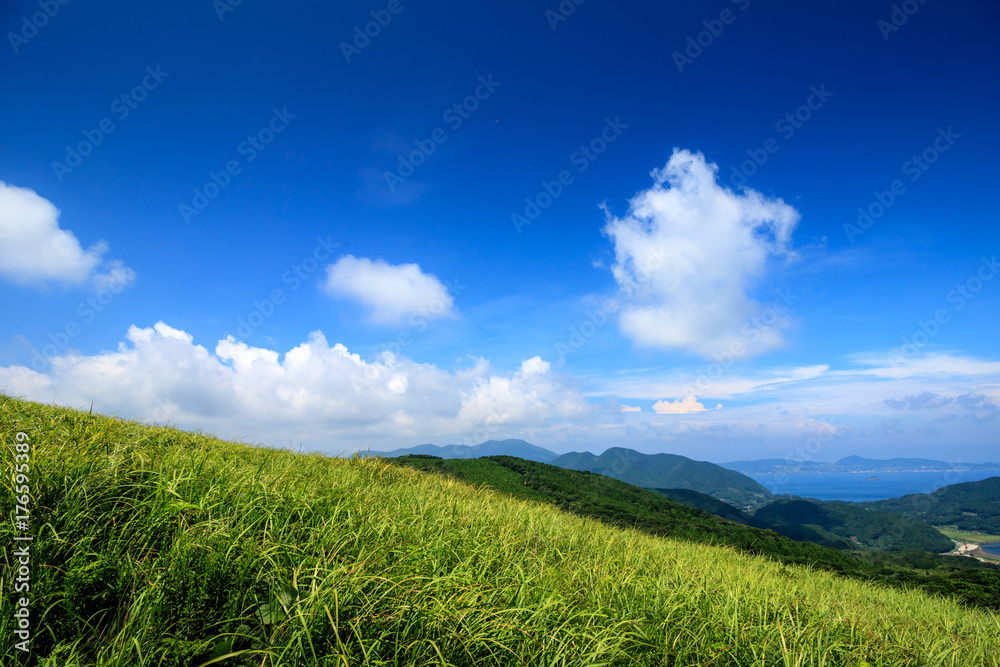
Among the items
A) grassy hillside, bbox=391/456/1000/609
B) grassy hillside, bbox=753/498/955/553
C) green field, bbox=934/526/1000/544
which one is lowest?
green field, bbox=934/526/1000/544

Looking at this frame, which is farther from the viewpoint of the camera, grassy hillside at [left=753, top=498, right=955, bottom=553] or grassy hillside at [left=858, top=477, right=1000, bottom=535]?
grassy hillside at [left=858, top=477, right=1000, bottom=535]

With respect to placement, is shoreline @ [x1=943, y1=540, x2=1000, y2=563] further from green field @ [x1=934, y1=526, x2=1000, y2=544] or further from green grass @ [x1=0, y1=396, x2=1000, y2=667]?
green grass @ [x1=0, y1=396, x2=1000, y2=667]

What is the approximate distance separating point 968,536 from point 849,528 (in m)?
40.2

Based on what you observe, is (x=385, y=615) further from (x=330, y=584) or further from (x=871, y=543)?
(x=871, y=543)

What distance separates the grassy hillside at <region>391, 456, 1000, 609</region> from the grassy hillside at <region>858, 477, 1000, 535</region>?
164833 mm

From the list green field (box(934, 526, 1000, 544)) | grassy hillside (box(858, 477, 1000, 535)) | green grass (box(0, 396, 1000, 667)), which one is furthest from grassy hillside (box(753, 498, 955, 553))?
green grass (box(0, 396, 1000, 667))

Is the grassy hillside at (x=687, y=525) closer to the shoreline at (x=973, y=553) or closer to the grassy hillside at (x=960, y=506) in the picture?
the shoreline at (x=973, y=553)

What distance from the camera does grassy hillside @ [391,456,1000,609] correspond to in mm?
13353

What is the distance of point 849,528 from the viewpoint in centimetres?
9831

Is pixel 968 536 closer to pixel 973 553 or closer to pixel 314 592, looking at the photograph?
pixel 973 553

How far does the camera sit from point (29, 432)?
3.89 m

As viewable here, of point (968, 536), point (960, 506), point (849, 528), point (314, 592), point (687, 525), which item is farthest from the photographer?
point (960, 506)

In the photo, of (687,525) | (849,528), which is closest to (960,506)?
(849,528)

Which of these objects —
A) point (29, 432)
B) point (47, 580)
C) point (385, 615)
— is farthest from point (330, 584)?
point (29, 432)
